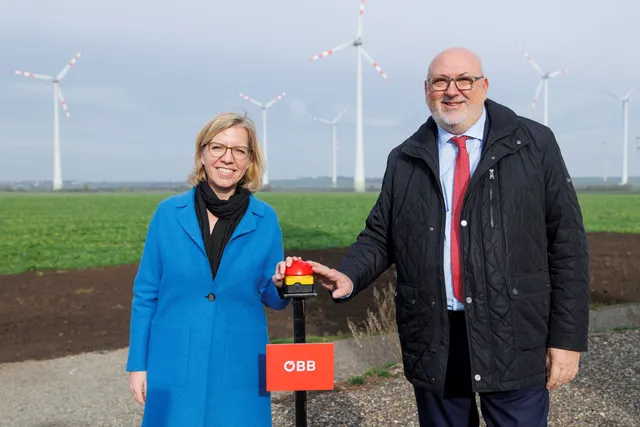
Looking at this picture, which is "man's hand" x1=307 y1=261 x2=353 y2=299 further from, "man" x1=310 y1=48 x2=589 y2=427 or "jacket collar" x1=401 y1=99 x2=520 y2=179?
"jacket collar" x1=401 y1=99 x2=520 y2=179

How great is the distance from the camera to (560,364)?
10.2ft

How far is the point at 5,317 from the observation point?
35.9 feet

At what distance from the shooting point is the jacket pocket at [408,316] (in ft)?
10.5

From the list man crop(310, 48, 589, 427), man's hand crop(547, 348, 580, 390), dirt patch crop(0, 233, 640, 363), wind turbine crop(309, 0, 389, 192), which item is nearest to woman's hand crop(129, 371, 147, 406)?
man crop(310, 48, 589, 427)

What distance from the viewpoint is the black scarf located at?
10.6 ft

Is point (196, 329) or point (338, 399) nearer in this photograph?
point (196, 329)

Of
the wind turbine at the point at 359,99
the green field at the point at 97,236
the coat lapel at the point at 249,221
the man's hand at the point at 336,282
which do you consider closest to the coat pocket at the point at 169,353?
the coat lapel at the point at 249,221

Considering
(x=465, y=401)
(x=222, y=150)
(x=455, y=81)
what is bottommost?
(x=465, y=401)

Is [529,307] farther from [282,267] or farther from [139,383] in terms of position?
[139,383]

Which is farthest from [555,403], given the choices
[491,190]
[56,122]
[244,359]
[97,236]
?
[56,122]

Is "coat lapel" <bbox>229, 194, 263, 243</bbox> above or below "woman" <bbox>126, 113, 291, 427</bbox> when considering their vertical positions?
above

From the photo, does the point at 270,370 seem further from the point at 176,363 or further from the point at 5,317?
the point at 5,317

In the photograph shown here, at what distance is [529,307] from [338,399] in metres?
3.41

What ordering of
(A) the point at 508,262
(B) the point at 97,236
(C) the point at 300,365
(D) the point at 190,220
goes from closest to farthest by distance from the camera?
(C) the point at 300,365 < (A) the point at 508,262 < (D) the point at 190,220 < (B) the point at 97,236
